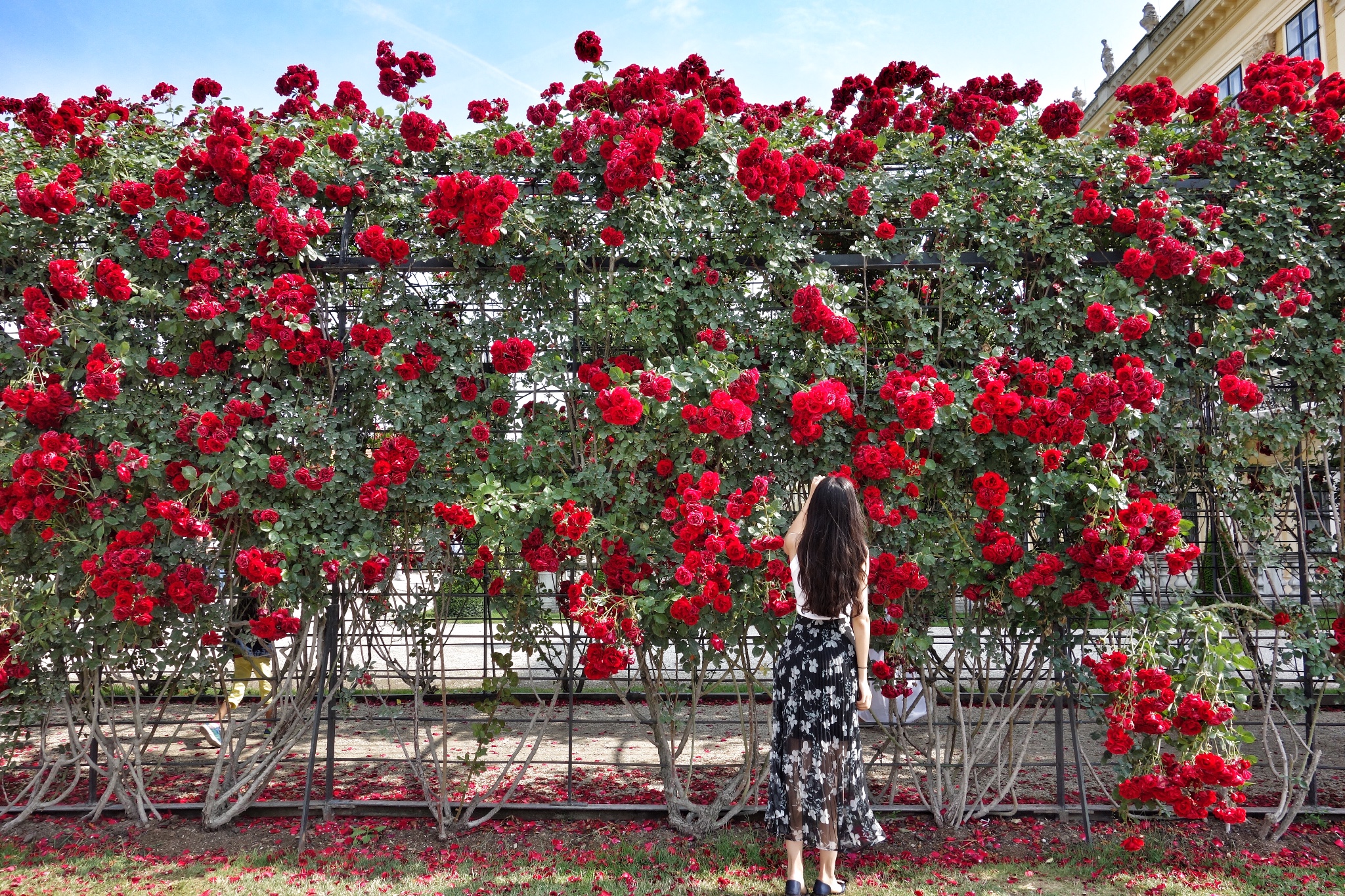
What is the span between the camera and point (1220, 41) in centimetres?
1633

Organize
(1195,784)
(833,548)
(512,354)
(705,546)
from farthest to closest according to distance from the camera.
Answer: (512,354) < (705,546) < (1195,784) < (833,548)

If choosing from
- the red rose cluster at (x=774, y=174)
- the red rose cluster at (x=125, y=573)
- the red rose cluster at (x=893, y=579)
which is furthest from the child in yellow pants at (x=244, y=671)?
the red rose cluster at (x=774, y=174)

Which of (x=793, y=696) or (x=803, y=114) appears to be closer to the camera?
(x=793, y=696)

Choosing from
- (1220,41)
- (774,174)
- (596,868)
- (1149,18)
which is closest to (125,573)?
(596,868)

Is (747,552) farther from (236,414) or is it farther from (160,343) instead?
(160,343)

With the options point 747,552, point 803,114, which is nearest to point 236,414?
point 747,552

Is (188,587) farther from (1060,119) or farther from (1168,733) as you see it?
(1060,119)

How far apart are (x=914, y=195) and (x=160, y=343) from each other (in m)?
3.21

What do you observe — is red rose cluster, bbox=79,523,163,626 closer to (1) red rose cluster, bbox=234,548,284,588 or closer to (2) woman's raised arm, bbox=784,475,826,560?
(1) red rose cluster, bbox=234,548,284,588

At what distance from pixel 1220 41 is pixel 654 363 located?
19366 millimetres

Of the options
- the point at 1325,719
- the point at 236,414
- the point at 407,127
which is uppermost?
the point at 407,127

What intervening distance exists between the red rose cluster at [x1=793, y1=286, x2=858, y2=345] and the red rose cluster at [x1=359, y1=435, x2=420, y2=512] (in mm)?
1596

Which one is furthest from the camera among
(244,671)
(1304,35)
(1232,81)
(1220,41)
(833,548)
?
(1220,41)

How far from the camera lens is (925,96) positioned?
335 centimetres
